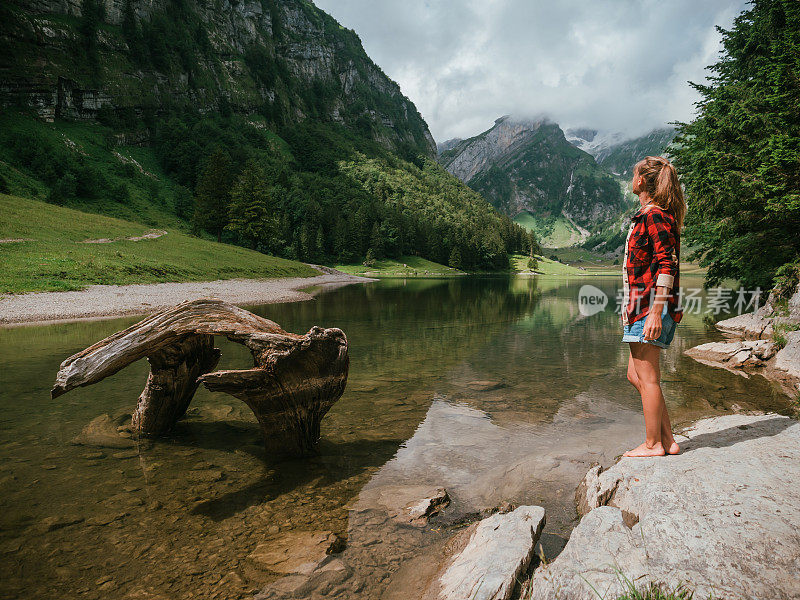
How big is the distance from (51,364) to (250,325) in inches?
394

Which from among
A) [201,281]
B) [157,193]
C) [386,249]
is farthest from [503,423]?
[386,249]

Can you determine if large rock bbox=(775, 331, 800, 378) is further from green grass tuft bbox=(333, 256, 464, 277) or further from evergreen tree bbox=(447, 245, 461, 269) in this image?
evergreen tree bbox=(447, 245, 461, 269)

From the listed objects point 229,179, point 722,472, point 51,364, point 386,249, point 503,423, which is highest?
point 229,179

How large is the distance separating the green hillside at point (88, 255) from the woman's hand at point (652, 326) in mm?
33408

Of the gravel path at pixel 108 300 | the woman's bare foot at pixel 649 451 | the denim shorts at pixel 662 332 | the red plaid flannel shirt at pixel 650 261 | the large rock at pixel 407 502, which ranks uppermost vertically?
the red plaid flannel shirt at pixel 650 261

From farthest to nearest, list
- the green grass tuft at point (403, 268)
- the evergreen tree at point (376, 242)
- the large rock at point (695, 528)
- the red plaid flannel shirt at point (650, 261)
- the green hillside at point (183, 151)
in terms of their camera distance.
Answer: the evergreen tree at point (376, 242) → the green grass tuft at point (403, 268) → the green hillside at point (183, 151) → the red plaid flannel shirt at point (650, 261) → the large rock at point (695, 528)

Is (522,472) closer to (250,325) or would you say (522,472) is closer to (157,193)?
(250,325)

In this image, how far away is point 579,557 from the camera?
10.2ft

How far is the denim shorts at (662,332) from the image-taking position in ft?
14.8

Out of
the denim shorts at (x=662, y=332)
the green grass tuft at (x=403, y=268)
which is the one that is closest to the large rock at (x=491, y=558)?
the denim shorts at (x=662, y=332)

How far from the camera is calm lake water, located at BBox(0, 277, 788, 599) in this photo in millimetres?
3949

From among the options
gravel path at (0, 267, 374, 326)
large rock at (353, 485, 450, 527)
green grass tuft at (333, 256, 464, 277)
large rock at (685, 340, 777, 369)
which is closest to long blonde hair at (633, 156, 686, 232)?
large rock at (353, 485, 450, 527)

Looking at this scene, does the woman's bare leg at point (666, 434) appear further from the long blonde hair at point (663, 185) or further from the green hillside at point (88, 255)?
the green hillside at point (88, 255)

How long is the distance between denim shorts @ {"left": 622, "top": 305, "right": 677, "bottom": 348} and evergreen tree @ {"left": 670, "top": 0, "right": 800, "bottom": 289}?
14723 mm
